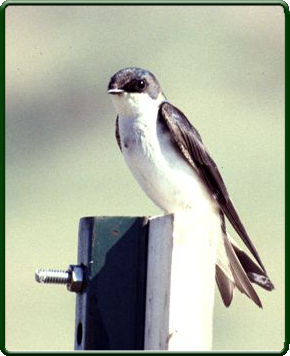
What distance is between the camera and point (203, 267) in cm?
244

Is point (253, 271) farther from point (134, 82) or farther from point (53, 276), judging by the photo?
point (53, 276)

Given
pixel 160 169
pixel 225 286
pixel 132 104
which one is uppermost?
pixel 132 104

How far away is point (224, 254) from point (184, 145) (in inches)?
13.8

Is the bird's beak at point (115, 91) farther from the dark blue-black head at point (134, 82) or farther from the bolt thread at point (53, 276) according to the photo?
the bolt thread at point (53, 276)

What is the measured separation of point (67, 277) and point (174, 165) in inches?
30.8

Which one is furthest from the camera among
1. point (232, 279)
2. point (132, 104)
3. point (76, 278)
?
point (132, 104)

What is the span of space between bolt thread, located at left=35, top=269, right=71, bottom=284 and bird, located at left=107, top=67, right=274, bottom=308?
0.69 m

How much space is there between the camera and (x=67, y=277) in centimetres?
268

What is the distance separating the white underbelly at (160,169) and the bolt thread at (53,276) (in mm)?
689

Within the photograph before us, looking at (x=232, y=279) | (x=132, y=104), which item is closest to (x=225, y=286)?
(x=232, y=279)

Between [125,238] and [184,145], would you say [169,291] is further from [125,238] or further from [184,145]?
[184,145]

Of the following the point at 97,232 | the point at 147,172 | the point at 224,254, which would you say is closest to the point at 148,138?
the point at 147,172

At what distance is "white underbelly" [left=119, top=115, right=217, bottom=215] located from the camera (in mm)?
3295

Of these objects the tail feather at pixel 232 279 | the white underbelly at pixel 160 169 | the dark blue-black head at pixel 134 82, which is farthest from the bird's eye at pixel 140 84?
the tail feather at pixel 232 279
